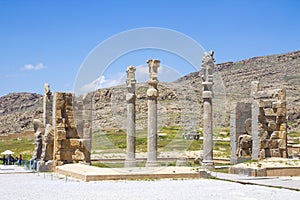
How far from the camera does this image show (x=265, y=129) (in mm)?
24281

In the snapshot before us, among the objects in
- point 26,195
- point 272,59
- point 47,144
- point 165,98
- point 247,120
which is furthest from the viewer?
point 272,59

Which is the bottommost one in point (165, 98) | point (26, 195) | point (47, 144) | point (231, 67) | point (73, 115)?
point (26, 195)

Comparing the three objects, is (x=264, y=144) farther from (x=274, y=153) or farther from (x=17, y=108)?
(x=17, y=108)

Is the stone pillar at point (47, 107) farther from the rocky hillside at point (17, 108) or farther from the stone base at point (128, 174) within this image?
the rocky hillside at point (17, 108)

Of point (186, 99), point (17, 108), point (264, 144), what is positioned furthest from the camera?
point (17, 108)

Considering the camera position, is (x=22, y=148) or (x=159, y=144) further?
(x=159, y=144)

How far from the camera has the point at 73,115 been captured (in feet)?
73.5

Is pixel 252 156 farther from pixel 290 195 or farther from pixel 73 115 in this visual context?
pixel 290 195

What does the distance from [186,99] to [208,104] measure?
7649 cm

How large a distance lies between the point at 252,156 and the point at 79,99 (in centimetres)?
939

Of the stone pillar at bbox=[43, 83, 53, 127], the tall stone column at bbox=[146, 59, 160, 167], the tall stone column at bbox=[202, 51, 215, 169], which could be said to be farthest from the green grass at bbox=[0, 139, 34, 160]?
the tall stone column at bbox=[202, 51, 215, 169]

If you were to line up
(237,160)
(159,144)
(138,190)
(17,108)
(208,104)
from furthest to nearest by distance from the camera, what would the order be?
(17,108) → (159,144) → (237,160) → (208,104) → (138,190)

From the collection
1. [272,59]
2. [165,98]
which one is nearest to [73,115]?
[165,98]

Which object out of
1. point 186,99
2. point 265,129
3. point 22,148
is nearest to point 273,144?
point 265,129
